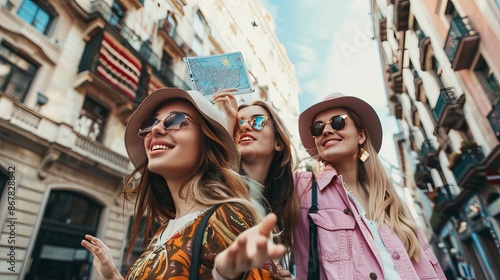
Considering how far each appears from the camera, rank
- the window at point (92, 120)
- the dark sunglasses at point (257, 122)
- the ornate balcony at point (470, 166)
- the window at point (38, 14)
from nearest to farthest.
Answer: the dark sunglasses at point (257, 122) < the window at point (38, 14) < the window at point (92, 120) < the ornate balcony at point (470, 166)

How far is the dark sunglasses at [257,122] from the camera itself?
2027 mm

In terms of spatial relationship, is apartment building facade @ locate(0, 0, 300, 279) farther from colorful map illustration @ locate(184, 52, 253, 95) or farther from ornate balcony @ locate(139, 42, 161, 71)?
colorful map illustration @ locate(184, 52, 253, 95)

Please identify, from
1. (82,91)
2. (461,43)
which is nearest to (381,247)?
(82,91)

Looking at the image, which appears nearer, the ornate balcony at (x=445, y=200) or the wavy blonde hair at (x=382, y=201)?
the wavy blonde hair at (x=382, y=201)

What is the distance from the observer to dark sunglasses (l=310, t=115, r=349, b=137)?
1939 millimetres

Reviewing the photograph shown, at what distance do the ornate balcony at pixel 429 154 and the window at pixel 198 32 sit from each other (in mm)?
12308

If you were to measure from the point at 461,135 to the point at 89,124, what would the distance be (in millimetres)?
12607

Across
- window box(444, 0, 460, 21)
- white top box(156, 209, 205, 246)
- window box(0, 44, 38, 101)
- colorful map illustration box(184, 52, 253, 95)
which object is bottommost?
white top box(156, 209, 205, 246)

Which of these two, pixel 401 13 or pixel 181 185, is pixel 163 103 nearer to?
pixel 181 185

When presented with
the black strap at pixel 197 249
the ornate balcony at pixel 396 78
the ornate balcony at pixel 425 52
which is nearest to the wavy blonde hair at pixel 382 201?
the black strap at pixel 197 249

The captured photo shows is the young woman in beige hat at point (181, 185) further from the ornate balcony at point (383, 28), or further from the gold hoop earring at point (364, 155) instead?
the ornate balcony at point (383, 28)

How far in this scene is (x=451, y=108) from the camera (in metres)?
8.98

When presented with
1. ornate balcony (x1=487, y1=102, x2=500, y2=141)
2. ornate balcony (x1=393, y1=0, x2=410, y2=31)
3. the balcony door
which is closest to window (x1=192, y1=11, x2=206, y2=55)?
the balcony door

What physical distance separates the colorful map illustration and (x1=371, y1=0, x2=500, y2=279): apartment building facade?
359 centimetres
